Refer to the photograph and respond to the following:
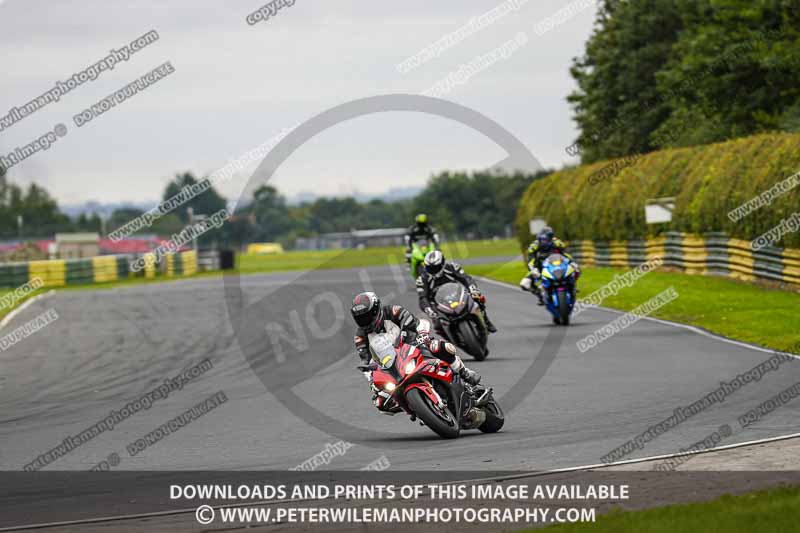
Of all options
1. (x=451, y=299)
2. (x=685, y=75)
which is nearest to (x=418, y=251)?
(x=451, y=299)

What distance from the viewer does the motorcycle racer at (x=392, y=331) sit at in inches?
440

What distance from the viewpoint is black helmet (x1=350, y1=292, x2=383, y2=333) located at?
11.2 metres

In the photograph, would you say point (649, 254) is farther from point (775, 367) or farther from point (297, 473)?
point (297, 473)

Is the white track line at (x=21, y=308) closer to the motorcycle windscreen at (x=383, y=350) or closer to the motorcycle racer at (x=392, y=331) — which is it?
the motorcycle racer at (x=392, y=331)

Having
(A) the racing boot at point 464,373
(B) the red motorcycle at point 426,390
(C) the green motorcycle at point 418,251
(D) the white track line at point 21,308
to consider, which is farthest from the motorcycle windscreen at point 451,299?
(D) the white track line at point 21,308

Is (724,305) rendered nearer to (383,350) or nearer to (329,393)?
(329,393)

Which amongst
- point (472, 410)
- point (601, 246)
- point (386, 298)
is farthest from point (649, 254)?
point (472, 410)

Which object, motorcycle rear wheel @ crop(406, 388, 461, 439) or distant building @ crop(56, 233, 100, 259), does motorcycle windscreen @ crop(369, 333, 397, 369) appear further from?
distant building @ crop(56, 233, 100, 259)

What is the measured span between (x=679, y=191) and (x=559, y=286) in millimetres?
16563

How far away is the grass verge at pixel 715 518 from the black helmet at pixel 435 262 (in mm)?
10621

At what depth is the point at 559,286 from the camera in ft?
73.7

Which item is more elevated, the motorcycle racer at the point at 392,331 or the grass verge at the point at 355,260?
the motorcycle racer at the point at 392,331

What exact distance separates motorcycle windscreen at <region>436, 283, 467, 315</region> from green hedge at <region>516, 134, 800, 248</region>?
11201 millimetres

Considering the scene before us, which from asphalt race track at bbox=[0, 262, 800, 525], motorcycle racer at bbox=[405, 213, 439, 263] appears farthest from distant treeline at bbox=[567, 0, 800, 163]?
asphalt race track at bbox=[0, 262, 800, 525]
